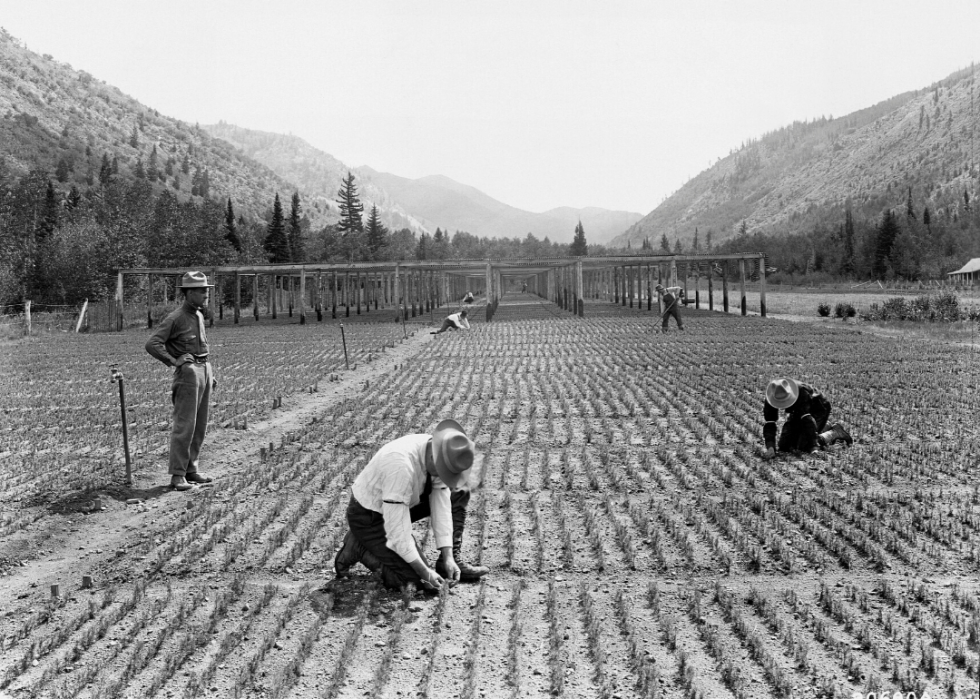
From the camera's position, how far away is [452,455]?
435 cm

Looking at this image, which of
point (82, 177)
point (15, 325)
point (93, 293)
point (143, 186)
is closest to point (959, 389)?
point (15, 325)

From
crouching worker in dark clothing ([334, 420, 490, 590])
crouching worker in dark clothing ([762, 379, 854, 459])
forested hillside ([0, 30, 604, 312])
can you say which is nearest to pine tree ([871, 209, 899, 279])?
forested hillside ([0, 30, 604, 312])

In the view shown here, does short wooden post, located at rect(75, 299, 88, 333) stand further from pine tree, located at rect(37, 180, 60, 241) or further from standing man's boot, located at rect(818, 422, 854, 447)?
standing man's boot, located at rect(818, 422, 854, 447)

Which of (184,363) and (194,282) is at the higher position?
(194,282)

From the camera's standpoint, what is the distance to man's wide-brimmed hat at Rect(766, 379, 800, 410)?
7.84m

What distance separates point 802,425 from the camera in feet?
27.5

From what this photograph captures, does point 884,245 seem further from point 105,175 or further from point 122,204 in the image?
point 105,175

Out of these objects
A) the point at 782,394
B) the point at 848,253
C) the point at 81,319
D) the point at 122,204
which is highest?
the point at 122,204

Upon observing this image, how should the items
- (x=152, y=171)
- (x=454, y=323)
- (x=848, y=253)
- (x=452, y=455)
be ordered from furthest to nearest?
1. (x=152, y=171)
2. (x=848, y=253)
3. (x=454, y=323)
4. (x=452, y=455)

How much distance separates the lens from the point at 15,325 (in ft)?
97.0

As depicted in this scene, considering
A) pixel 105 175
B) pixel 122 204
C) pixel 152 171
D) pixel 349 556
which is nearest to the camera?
pixel 349 556

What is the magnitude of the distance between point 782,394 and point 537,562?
365 cm

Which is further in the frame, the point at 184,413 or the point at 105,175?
the point at 105,175

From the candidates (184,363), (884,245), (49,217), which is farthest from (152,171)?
(184,363)
